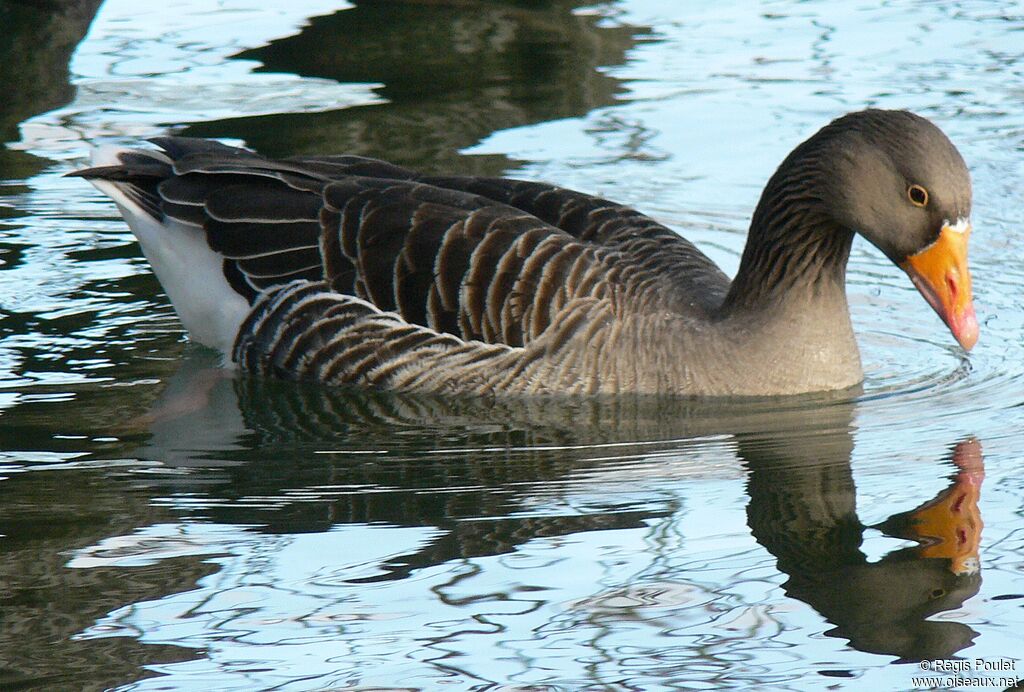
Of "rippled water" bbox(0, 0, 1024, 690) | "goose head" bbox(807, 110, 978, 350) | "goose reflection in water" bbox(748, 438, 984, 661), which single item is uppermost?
"goose head" bbox(807, 110, 978, 350)

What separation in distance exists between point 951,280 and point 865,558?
1.78 metres

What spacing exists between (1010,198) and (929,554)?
5147mm

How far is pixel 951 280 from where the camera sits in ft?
24.7

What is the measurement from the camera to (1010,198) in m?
10.8

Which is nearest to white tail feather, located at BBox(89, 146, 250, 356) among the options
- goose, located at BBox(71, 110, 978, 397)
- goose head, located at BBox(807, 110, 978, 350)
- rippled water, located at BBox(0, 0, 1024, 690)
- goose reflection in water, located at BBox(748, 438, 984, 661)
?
goose, located at BBox(71, 110, 978, 397)

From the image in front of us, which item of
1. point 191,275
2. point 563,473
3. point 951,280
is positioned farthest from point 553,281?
point 191,275

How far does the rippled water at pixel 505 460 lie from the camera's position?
18.4 feet

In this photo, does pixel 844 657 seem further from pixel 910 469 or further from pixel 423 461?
pixel 423 461

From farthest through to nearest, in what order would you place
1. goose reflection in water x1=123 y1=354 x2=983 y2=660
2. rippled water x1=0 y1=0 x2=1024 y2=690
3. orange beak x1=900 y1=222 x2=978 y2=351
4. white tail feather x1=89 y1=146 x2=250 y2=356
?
white tail feather x1=89 y1=146 x2=250 y2=356, orange beak x1=900 y1=222 x2=978 y2=351, goose reflection in water x1=123 y1=354 x2=983 y2=660, rippled water x1=0 y1=0 x2=1024 y2=690

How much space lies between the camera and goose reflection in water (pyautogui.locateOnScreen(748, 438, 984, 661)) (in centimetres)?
566

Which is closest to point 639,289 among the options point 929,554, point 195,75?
point 929,554

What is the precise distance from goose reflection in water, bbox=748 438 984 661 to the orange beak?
0.54m

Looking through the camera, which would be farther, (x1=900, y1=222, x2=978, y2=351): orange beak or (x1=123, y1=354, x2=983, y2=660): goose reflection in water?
(x1=900, y1=222, x2=978, y2=351): orange beak

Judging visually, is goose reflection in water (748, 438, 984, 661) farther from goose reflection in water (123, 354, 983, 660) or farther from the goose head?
the goose head
